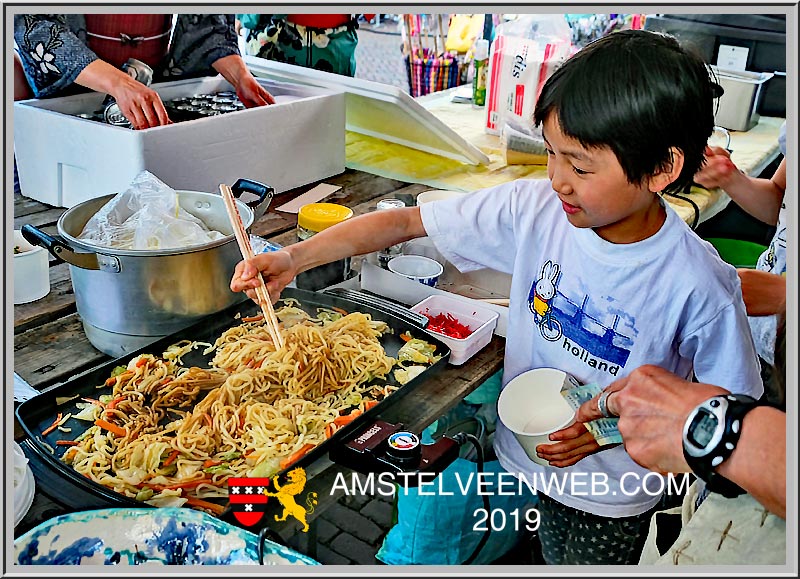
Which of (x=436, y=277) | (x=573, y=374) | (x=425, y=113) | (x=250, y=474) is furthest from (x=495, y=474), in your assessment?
(x=425, y=113)

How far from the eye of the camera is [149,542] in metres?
0.74

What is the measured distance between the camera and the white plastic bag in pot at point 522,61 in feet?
6.25

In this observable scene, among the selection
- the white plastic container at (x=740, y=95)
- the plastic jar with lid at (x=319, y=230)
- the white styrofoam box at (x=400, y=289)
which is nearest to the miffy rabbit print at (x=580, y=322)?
the white styrofoam box at (x=400, y=289)

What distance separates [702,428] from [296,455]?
1.40 ft

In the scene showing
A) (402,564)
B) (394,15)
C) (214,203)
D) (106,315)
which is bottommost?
(402,564)

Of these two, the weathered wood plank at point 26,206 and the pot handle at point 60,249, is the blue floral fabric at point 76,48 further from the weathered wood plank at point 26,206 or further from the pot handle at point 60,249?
the pot handle at point 60,249

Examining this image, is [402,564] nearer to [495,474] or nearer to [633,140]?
[495,474]

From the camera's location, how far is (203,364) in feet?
3.30

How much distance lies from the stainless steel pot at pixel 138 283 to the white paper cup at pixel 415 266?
0.93 feet

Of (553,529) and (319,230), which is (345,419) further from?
(319,230)

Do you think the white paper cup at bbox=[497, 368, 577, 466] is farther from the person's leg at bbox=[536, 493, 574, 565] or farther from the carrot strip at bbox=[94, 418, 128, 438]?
the carrot strip at bbox=[94, 418, 128, 438]

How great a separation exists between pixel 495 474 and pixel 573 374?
18 centimetres

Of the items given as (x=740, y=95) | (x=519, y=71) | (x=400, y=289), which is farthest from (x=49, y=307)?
(x=740, y=95)

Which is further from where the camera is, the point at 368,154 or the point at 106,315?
the point at 368,154
